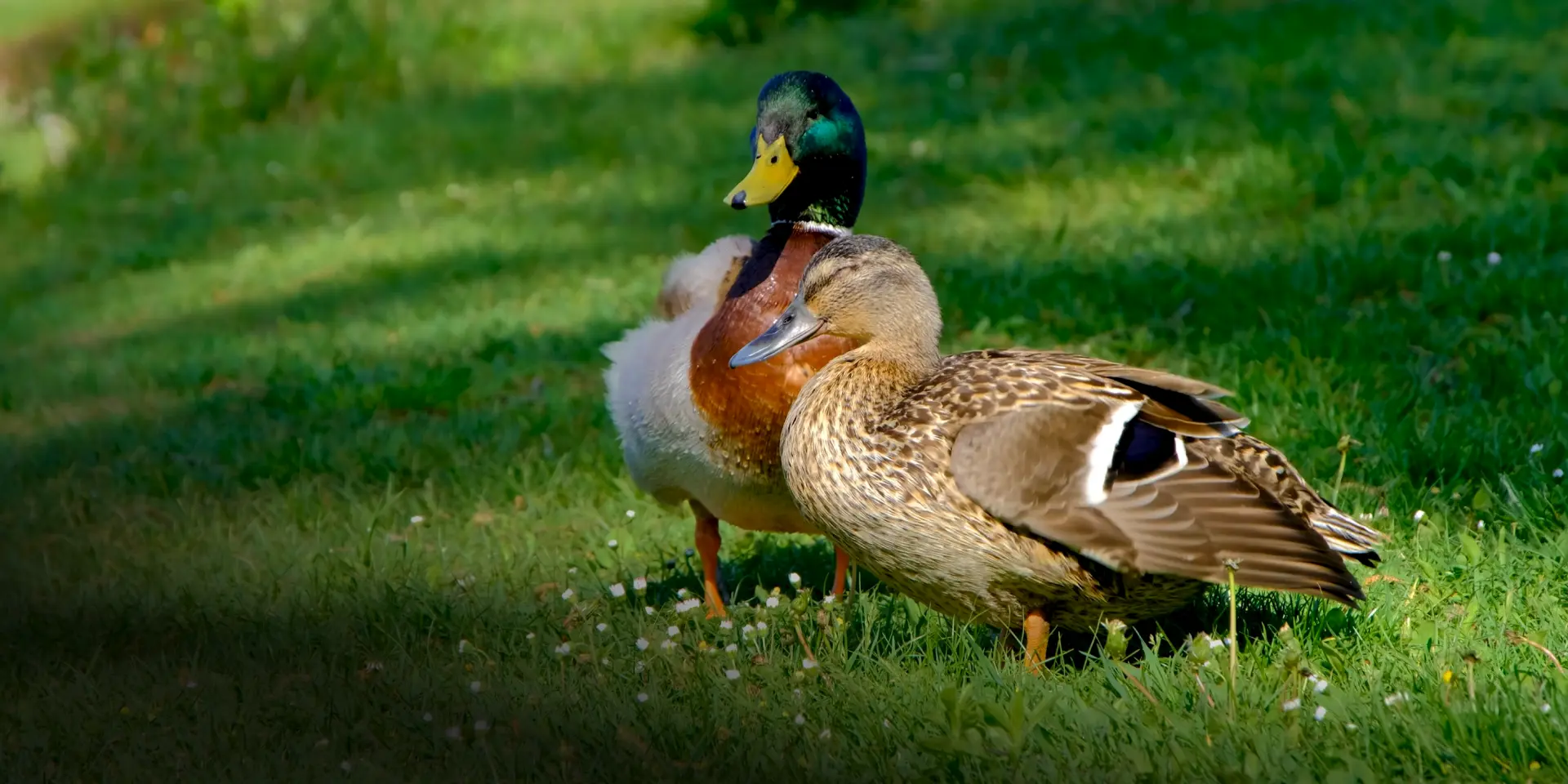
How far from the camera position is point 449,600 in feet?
14.9

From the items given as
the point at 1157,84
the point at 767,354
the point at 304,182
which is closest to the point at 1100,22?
the point at 1157,84

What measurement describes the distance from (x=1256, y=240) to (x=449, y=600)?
4363 millimetres

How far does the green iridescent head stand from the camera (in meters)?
4.65

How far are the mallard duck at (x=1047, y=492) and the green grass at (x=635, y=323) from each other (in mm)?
205

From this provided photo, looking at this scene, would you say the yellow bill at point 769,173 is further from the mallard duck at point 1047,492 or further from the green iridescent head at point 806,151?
the mallard duck at point 1047,492

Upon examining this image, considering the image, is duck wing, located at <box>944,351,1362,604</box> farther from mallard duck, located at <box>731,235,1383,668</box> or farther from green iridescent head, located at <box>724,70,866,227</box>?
green iridescent head, located at <box>724,70,866,227</box>

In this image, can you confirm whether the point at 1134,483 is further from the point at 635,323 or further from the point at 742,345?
the point at 635,323

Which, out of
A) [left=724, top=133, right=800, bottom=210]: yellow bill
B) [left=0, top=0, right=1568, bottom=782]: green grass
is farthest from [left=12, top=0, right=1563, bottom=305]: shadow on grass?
[left=724, top=133, right=800, bottom=210]: yellow bill

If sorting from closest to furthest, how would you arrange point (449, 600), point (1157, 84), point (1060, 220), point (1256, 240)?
1. point (449, 600)
2. point (1256, 240)
3. point (1060, 220)
4. point (1157, 84)

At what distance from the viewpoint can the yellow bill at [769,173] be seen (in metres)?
4.57

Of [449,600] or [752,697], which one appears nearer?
[752,697]

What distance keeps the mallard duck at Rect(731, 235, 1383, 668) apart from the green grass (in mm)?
205

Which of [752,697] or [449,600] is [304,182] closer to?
[449,600]

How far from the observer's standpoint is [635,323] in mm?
7637
